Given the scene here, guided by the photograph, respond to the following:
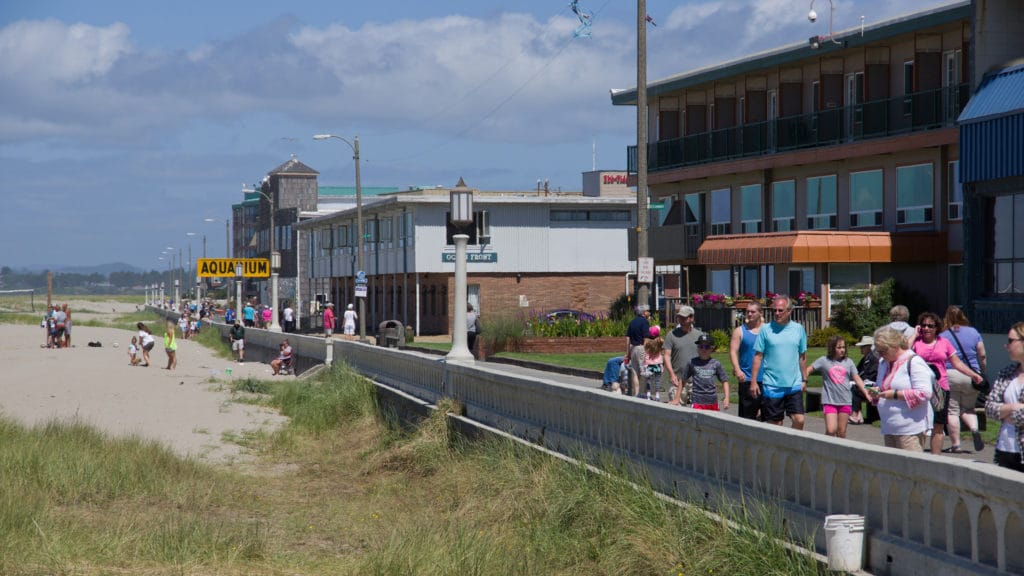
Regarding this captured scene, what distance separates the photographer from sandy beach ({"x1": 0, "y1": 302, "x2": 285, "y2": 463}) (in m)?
24.9

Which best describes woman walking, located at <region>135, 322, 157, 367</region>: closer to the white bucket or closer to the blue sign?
the blue sign

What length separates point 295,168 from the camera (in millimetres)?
118562

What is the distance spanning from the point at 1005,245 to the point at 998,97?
2.41 meters

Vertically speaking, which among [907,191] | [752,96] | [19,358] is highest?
[752,96]

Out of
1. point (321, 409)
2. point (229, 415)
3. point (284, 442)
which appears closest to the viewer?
point (284, 442)

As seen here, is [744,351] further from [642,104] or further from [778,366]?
[642,104]

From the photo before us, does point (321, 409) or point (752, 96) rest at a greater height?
point (752, 96)

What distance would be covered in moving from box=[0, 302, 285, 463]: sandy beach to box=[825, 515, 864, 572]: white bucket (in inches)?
594

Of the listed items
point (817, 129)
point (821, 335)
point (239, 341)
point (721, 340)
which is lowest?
point (239, 341)

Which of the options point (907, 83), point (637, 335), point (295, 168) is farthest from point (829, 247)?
point (295, 168)

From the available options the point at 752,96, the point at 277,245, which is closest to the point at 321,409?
the point at 752,96

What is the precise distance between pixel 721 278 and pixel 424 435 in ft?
84.5

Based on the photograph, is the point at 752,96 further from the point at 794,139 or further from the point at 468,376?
the point at 468,376

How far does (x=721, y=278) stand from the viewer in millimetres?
42875
